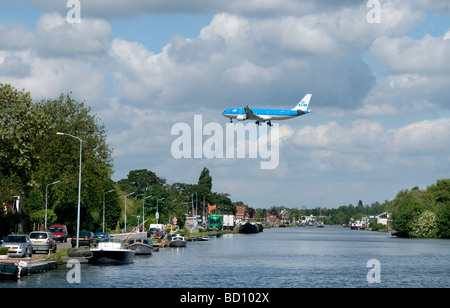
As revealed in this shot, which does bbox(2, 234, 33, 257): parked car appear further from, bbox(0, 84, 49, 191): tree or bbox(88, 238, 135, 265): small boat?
bbox(0, 84, 49, 191): tree

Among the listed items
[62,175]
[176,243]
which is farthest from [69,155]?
[176,243]

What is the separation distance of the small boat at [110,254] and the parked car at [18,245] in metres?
6.21

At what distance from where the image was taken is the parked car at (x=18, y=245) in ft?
198

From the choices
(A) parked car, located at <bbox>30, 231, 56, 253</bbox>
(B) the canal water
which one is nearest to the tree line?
(A) parked car, located at <bbox>30, 231, 56, 253</bbox>

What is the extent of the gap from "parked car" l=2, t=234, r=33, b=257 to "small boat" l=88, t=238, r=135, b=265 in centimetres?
621

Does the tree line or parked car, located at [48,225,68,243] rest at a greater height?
the tree line

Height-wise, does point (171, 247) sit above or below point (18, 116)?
below

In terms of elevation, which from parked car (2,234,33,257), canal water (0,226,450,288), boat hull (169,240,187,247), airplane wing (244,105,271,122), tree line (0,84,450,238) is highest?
airplane wing (244,105,271,122)

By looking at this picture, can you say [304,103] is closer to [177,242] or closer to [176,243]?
[177,242]

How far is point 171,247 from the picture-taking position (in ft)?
370

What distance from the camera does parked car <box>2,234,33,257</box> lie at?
198 ft
